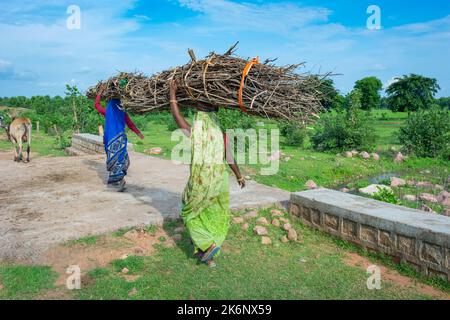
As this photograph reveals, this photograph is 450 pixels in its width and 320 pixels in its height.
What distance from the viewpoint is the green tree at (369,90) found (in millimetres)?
57344

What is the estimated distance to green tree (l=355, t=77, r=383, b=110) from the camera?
57344 millimetres

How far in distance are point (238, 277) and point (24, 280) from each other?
211 centimetres

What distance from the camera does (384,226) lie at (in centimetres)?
424

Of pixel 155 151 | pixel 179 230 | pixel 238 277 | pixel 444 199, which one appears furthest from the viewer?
pixel 155 151

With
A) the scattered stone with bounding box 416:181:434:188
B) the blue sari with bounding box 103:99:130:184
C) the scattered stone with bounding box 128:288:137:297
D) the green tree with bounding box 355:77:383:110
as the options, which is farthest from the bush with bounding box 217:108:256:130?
the green tree with bounding box 355:77:383:110

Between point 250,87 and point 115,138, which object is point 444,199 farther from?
point 115,138

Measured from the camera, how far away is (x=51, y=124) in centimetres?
2148

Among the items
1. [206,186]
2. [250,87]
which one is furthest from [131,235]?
[250,87]

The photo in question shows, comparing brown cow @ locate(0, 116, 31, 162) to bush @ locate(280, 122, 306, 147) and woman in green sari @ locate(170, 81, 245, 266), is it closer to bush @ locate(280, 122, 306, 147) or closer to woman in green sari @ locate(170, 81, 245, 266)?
woman in green sari @ locate(170, 81, 245, 266)

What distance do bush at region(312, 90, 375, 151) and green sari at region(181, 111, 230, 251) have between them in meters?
11.2

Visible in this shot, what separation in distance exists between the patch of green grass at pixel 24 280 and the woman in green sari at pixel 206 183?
1.50m

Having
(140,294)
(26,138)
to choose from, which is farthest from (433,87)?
(140,294)
